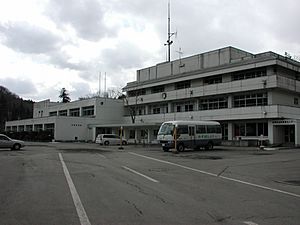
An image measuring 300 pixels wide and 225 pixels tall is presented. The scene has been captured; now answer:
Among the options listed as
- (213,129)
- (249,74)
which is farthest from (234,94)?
(213,129)

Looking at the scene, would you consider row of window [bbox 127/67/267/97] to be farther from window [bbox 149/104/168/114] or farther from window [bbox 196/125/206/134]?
window [bbox 196/125/206/134]

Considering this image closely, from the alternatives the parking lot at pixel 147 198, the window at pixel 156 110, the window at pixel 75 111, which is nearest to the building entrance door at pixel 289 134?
the window at pixel 156 110

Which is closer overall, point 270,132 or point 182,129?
point 182,129

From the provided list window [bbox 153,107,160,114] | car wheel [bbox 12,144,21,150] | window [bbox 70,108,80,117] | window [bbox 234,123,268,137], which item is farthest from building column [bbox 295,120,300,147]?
window [bbox 70,108,80,117]

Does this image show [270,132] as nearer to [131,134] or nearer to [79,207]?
[131,134]

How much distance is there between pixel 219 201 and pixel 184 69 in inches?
1969

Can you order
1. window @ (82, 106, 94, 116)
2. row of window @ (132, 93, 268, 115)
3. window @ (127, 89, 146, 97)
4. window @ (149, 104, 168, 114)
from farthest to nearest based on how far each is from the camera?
1. window @ (82, 106, 94, 116)
2. window @ (127, 89, 146, 97)
3. window @ (149, 104, 168, 114)
4. row of window @ (132, 93, 268, 115)

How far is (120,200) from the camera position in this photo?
9.07 m

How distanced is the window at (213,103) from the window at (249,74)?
11.2 feet

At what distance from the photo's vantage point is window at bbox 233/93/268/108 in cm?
4430

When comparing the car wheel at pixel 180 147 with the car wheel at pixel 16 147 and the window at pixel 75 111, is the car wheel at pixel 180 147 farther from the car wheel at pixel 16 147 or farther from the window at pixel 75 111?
the window at pixel 75 111

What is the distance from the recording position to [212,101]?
5197 centimetres

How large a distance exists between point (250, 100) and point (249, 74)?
3.56m

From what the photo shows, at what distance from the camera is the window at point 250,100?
145 feet
